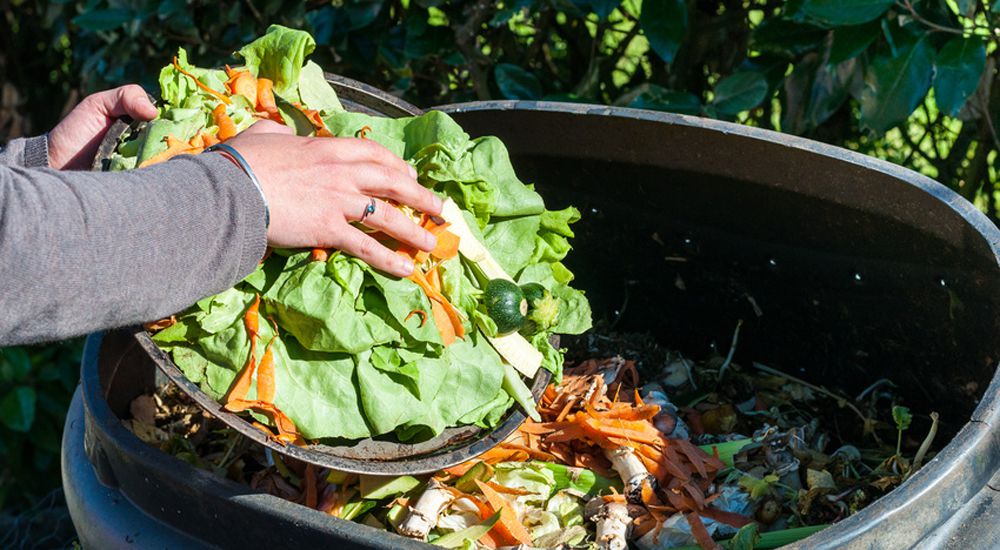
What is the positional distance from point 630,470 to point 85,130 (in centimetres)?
125

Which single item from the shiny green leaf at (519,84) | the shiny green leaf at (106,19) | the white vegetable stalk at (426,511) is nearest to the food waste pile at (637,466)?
the white vegetable stalk at (426,511)

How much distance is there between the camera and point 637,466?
219cm

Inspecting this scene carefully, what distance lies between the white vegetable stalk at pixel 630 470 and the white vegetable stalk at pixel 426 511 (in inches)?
14.4

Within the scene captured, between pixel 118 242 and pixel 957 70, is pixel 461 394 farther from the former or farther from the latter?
pixel 957 70

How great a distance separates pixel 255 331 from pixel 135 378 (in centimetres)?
79

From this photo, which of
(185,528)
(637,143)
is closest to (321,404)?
(185,528)

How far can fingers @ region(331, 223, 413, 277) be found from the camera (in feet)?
5.48

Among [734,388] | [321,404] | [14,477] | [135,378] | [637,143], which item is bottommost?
[14,477]

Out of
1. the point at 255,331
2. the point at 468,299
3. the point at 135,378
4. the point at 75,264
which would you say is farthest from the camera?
the point at 135,378

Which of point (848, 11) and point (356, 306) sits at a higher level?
point (848, 11)

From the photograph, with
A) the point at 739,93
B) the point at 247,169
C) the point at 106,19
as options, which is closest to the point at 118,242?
the point at 247,169

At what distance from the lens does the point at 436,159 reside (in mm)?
2000

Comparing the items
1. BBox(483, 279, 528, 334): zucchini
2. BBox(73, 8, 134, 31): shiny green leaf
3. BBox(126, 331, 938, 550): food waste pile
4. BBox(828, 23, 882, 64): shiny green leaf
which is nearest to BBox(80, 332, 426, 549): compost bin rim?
BBox(126, 331, 938, 550): food waste pile

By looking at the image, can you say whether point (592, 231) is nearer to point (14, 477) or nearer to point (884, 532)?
point (884, 532)
